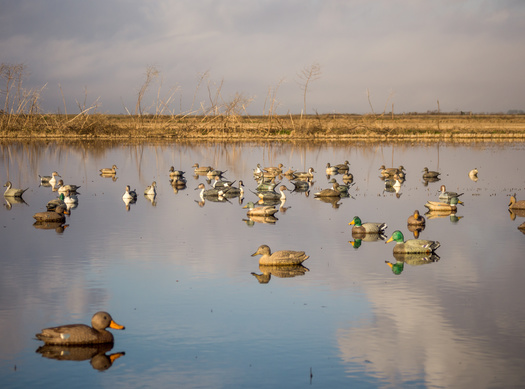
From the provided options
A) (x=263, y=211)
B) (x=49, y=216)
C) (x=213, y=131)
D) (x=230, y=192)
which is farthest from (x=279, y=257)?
(x=213, y=131)

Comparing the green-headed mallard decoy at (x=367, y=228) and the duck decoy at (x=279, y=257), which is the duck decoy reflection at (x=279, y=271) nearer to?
the duck decoy at (x=279, y=257)

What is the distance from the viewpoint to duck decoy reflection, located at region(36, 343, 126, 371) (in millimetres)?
10398

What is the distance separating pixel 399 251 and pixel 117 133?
67644 mm

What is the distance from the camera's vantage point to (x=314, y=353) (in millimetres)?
10711

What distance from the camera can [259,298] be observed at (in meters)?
13.5

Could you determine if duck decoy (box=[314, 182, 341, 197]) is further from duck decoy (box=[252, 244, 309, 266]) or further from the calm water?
duck decoy (box=[252, 244, 309, 266])

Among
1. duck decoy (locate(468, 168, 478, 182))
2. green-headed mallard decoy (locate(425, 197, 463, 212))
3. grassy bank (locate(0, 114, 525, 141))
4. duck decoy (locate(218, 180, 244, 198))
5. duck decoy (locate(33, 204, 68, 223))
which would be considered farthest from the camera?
grassy bank (locate(0, 114, 525, 141))

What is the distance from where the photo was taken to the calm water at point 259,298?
10109 mm

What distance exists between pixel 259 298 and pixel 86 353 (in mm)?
3893

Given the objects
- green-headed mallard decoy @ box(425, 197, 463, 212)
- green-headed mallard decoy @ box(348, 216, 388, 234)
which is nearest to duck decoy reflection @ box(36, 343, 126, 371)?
green-headed mallard decoy @ box(348, 216, 388, 234)

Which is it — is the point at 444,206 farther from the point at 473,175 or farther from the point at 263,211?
the point at 473,175

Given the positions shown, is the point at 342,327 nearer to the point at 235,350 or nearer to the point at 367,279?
the point at 235,350

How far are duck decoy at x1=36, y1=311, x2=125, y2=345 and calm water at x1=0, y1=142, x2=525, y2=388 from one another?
0.74 ft

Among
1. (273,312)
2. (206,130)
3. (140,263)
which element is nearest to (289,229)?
(140,263)
